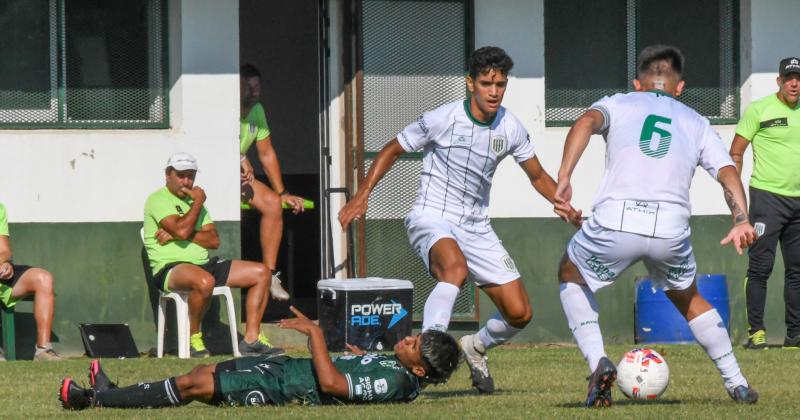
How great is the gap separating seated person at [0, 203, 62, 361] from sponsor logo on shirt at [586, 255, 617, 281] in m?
5.87

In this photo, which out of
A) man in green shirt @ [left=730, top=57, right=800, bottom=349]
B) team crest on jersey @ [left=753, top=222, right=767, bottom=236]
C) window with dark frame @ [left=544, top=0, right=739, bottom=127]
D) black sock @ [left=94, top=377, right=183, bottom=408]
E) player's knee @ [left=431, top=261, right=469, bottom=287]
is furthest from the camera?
window with dark frame @ [left=544, top=0, right=739, bottom=127]

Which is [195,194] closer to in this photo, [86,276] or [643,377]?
[86,276]

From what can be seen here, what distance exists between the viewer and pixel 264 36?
18766 millimetres

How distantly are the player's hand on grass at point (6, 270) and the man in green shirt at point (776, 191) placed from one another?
613 centimetres

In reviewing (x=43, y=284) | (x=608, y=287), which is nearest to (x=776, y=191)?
(x=608, y=287)

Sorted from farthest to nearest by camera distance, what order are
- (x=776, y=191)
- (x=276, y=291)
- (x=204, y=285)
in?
(x=276, y=291) → (x=776, y=191) → (x=204, y=285)

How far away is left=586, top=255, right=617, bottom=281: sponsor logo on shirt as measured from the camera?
970 centimetres

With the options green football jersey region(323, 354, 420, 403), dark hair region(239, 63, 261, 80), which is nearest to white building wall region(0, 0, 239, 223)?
dark hair region(239, 63, 261, 80)

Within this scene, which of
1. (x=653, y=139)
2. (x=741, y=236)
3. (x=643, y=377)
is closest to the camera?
(x=741, y=236)

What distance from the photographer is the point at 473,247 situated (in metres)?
11.0

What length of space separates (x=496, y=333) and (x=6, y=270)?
15.8ft

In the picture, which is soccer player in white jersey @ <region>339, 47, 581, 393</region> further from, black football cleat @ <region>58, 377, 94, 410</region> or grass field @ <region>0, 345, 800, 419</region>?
black football cleat @ <region>58, 377, 94, 410</region>

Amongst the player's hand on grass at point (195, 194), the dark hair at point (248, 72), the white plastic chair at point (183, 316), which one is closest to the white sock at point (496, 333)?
the white plastic chair at point (183, 316)

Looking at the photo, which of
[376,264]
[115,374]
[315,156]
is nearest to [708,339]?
[115,374]
